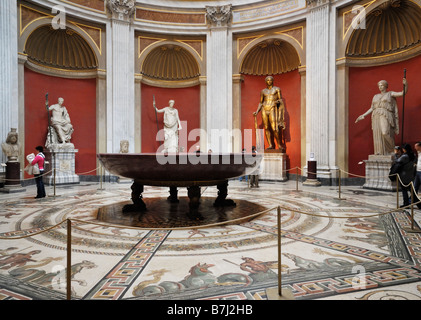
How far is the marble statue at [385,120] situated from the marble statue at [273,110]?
10.3 feet

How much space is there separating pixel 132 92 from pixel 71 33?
9.87 feet

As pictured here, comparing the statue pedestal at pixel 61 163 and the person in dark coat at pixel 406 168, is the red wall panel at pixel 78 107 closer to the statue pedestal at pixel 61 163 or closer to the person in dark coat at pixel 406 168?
the statue pedestal at pixel 61 163

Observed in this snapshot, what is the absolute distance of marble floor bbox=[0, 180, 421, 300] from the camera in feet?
6.39

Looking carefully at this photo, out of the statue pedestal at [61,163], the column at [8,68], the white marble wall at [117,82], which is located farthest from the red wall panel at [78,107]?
the column at [8,68]

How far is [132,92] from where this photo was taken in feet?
35.3

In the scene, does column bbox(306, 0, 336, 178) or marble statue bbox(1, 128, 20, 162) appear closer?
marble statue bbox(1, 128, 20, 162)

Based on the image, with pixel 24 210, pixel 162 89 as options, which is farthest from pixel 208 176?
pixel 162 89

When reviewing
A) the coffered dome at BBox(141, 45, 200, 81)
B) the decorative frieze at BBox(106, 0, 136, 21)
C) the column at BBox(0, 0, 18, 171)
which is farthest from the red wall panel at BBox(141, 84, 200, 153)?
the column at BBox(0, 0, 18, 171)

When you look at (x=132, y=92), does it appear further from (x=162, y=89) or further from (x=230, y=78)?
(x=230, y=78)

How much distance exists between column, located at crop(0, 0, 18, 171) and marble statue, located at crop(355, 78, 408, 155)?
35.6ft

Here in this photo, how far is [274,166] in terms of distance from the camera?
33.3 feet

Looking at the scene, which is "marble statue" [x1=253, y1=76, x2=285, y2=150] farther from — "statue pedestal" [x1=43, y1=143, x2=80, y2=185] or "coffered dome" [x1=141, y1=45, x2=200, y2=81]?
"statue pedestal" [x1=43, y1=143, x2=80, y2=185]

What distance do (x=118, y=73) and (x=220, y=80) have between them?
410 cm

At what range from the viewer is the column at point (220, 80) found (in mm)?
11047
